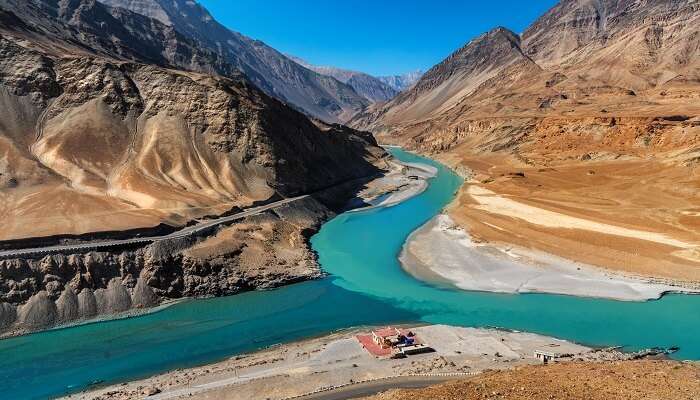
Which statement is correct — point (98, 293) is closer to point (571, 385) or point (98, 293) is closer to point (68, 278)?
point (68, 278)

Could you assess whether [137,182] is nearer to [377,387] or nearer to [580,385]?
[377,387]

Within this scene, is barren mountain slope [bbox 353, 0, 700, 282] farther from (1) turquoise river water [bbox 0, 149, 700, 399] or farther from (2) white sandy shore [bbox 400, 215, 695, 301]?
(1) turquoise river water [bbox 0, 149, 700, 399]

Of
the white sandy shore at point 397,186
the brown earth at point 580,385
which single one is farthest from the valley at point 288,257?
the white sandy shore at point 397,186

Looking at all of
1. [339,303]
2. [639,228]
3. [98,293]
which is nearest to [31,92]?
[98,293]

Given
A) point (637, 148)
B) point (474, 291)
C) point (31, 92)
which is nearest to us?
point (474, 291)

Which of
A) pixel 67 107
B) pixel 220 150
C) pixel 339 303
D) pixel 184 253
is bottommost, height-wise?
pixel 339 303

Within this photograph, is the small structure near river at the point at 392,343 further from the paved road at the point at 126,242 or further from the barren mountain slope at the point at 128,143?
the barren mountain slope at the point at 128,143
